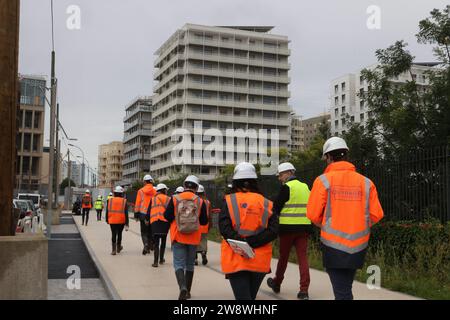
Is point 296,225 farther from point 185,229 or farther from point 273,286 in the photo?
point 185,229

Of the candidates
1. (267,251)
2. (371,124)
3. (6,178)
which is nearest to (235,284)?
(267,251)

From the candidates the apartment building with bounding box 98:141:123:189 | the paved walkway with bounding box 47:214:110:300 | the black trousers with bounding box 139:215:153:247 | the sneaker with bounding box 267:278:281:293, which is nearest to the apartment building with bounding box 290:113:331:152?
the apartment building with bounding box 98:141:123:189

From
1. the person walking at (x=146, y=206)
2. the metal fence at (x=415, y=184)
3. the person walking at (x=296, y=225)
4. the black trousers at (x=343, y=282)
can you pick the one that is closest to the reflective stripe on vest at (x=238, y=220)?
the black trousers at (x=343, y=282)

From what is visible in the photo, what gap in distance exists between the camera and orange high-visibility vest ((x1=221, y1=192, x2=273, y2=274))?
512cm

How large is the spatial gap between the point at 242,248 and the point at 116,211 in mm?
9125

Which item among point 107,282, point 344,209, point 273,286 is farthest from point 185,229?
point 344,209

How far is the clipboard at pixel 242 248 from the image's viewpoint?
16.4 feet

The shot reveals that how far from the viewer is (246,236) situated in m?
5.16

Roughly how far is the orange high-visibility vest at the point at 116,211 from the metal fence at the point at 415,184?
5717mm

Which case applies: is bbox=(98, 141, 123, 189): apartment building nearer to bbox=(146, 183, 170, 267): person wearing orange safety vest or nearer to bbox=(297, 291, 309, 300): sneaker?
bbox=(146, 183, 170, 267): person wearing orange safety vest

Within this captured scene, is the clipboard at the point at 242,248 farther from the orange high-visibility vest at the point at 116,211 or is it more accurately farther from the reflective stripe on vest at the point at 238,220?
the orange high-visibility vest at the point at 116,211

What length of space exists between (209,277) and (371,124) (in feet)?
32.1

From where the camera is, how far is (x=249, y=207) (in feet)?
16.9
